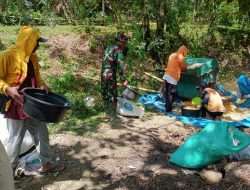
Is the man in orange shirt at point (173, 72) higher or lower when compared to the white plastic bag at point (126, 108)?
higher

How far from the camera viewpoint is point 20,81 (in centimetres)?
381

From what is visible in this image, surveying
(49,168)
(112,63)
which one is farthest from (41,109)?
(112,63)

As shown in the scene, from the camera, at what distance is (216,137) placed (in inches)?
179

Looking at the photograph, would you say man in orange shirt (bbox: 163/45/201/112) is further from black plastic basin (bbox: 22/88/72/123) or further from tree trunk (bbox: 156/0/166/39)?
tree trunk (bbox: 156/0/166/39)

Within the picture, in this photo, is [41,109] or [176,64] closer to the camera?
[41,109]

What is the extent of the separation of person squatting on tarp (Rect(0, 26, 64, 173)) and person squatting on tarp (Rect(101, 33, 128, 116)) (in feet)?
9.77

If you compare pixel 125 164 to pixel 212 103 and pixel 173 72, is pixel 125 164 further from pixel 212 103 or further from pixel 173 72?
pixel 173 72

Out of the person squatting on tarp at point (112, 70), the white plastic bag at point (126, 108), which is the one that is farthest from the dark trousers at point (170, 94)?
the person squatting on tarp at point (112, 70)

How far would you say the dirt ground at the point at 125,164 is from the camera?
14.0ft

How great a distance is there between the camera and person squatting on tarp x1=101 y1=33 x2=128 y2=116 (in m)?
6.96

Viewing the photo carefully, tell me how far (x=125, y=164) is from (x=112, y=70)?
2880 mm

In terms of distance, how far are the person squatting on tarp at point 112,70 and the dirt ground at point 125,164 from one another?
3.34ft

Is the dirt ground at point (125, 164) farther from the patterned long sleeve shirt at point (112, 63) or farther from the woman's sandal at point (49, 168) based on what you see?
the patterned long sleeve shirt at point (112, 63)

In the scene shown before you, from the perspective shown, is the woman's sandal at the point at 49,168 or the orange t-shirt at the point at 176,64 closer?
the woman's sandal at the point at 49,168
